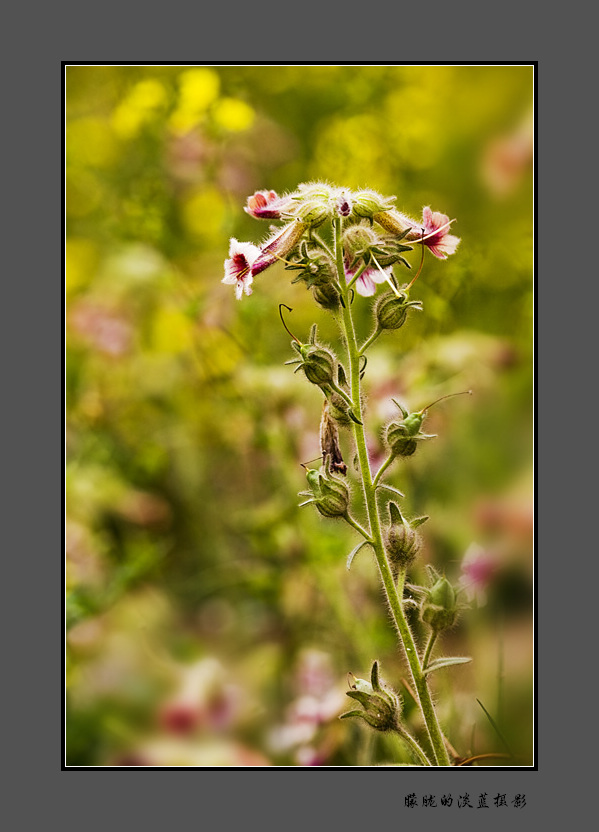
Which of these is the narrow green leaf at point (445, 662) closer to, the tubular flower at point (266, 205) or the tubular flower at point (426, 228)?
the tubular flower at point (426, 228)

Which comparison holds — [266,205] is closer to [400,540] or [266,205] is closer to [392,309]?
[392,309]

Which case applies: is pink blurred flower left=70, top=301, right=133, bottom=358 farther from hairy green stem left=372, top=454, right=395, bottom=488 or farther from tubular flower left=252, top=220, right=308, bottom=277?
hairy green stem left=372, top=454, right=395, bottom=488

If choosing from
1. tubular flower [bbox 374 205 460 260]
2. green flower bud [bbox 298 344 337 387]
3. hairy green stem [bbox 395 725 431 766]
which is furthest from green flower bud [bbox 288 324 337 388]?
hairy green stem [bbox 395 725 431 766]

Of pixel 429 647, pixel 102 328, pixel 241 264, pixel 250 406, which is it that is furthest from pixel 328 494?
pixel 102 328

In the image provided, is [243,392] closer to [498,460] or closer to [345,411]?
[498,460]

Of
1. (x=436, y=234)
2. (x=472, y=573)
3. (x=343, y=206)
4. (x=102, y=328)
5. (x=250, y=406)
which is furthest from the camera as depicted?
(x=102, y=328)

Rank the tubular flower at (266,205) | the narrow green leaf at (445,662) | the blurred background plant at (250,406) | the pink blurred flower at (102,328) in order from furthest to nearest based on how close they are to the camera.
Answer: the pink blurred flower at (102,328)
the blurred background plant at (250,406)
the tubular flower at (266,205)
the narrow green leaf at (445,662)

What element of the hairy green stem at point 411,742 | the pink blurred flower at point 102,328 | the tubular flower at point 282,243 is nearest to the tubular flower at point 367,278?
the tubular flower at point 282,243
